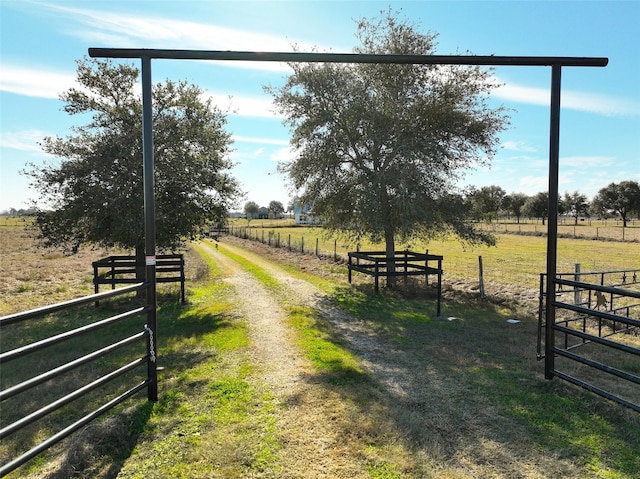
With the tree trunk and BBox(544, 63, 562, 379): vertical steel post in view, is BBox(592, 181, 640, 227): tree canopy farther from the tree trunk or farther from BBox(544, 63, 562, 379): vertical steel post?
BBox(544, 63, 562, 379): vertical steel post

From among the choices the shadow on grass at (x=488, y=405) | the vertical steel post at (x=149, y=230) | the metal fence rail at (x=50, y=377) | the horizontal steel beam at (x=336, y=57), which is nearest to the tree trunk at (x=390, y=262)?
the shadow on grass at (x=488, y=405)

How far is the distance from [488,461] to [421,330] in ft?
17.4

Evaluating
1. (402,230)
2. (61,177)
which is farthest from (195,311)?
(402,230)

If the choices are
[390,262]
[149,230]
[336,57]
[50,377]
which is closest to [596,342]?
[336,57]

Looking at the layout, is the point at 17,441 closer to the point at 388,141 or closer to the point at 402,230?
the point at 402,230

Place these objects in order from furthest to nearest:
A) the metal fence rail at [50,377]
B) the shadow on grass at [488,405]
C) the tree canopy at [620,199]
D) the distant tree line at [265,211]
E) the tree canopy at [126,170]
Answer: the distant tree line at [265,211]
the tree canopy at [620,199]
the tree canopy at [126,170]
the shadow on grass at [488,405]
the metal fence rail at [50,377]


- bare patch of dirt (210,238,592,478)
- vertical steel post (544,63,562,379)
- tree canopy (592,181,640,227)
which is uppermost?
tree canopy (592,181,640,227)

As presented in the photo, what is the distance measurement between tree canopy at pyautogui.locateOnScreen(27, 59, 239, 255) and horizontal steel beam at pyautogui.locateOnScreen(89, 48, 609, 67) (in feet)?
21.7

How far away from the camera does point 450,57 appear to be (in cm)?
521

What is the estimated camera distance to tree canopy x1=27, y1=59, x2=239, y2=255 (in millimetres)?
10812

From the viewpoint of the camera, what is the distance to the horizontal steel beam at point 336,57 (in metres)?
4.70

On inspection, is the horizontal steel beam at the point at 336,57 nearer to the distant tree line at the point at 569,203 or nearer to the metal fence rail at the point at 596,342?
the metal fence rail at the point at 596,342

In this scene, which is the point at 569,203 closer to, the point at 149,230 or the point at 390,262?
the point at 390,262

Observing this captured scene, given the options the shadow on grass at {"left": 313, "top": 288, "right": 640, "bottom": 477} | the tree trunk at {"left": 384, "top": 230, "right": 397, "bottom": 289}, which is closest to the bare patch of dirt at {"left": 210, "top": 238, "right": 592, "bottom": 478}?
the shadow on grass at {"left": 313, "top": 288, "right": 640, "bottom": 477}
